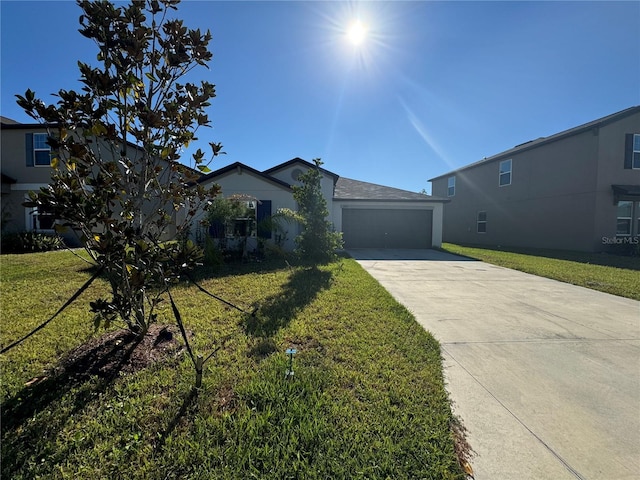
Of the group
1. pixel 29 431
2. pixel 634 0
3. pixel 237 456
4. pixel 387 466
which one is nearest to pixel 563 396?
pixel 387 466

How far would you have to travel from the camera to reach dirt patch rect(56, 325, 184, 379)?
3027mm

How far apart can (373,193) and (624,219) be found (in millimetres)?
12435

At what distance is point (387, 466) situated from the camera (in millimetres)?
1967

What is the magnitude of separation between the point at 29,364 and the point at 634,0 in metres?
15.6

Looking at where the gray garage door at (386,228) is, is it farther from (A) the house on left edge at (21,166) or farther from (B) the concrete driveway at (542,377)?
(A) the house on left edge at (21,166)

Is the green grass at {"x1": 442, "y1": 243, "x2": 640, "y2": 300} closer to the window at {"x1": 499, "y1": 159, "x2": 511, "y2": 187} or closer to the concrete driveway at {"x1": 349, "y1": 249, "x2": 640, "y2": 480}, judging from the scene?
the concrete driveway at {"x1": 349, "y1": 249, "x2": 640, "y2": 480}

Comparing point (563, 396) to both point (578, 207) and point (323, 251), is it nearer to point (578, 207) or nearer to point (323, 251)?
point (323, 251)

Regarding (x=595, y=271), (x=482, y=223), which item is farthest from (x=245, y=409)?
(x=482, y=223)

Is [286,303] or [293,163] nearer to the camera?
[286,303]

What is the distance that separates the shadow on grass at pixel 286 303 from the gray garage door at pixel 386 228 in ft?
28.5

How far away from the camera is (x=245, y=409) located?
2.47 m

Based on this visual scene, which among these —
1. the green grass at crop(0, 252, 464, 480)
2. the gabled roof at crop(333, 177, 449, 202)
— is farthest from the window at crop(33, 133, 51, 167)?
the gabled roof at crop(333, 177, 449, 202)

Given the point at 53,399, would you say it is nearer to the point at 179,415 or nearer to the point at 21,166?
the point at 179,415

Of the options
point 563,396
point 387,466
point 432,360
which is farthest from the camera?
point 432,360
